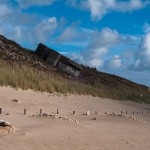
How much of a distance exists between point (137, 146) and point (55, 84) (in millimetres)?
14385

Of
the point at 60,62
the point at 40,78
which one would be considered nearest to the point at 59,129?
the point at 40,78

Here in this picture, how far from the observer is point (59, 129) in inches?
563

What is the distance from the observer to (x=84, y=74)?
134ft

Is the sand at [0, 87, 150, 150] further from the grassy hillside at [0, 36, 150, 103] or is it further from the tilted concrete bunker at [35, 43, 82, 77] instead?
the tilted concrete bunker at [35, 43, 82, 77]

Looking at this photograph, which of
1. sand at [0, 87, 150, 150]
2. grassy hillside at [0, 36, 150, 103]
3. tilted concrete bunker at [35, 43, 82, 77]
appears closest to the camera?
sand at [0, 87, 150, 150]

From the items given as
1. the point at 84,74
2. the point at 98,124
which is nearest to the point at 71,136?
the point at 98,124

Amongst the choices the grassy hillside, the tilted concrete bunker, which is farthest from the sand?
the tilted concrete bunker

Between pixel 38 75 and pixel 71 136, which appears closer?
pixel 71 136

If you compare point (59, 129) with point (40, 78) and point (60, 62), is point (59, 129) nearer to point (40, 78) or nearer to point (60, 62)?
point (40, 78)

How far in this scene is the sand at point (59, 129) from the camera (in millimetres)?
11172

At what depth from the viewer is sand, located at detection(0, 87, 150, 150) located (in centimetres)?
1117

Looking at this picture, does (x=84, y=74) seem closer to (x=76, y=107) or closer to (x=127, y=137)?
(x=76, y=107)

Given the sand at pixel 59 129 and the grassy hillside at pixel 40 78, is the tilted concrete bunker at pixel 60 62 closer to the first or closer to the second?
the grassy hillside at pixel 40 78

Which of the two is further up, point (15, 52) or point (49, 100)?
point (15, 52)
